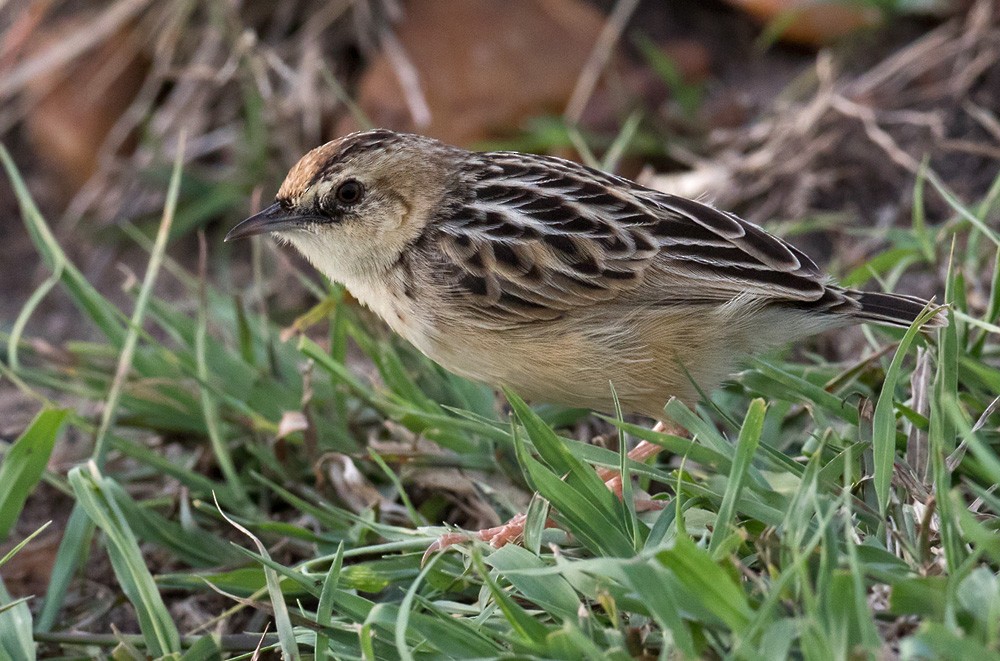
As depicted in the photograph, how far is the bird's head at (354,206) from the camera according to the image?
4.27 metres

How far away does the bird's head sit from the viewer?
4.27m

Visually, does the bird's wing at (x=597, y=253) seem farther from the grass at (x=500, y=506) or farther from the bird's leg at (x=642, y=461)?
the bird's leg at (x=642, y=461)

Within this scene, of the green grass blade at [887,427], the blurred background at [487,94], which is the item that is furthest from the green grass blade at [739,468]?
the blurred background at [487,94]

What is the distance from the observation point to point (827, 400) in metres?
3.90

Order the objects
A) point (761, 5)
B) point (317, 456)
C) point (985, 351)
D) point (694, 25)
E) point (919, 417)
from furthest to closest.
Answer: point (694, 25) < point (761, 5) < point (317, 456) < point (985, 351) < point (919, 417)

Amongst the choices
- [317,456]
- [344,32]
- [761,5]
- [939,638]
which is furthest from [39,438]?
[761,5]

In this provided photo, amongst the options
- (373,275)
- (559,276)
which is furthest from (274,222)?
(559,276)

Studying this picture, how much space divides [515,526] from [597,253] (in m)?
0.97

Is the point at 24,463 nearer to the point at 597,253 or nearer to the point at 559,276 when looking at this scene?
the point at 559,276

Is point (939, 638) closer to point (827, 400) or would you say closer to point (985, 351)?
point (827, 400)

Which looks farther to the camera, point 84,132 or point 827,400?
point 84,132

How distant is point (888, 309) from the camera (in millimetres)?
3936

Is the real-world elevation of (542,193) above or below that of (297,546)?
above

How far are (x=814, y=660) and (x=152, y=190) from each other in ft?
19.2
